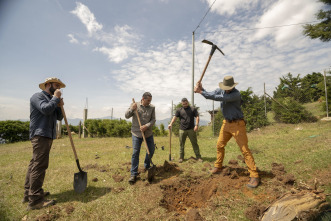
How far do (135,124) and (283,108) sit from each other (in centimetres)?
1224

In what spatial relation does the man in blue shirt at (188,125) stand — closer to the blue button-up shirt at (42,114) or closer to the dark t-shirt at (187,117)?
the dark t-shirt at (187,117)

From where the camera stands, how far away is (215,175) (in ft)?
14.1

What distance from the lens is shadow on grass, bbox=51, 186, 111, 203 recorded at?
3625 mm

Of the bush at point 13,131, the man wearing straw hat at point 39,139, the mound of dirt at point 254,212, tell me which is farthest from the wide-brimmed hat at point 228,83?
the bush at point 13,131

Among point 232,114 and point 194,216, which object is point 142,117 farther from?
point 194,216

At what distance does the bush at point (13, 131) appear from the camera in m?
15.9

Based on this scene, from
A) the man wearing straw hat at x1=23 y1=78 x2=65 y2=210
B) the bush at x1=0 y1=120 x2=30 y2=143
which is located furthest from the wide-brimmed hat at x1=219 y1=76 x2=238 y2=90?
the bush at x1=0 y1=120 x2=30 y2=143

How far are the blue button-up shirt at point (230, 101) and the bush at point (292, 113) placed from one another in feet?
35.4

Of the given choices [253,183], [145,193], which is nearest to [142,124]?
[145,193]

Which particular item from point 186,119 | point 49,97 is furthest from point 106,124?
point 49,97

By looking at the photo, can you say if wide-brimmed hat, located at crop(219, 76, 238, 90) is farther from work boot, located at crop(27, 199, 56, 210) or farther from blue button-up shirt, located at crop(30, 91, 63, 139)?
Answer: work boot, located at crop(27, 199, 56, 210)

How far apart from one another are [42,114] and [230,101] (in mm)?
3944

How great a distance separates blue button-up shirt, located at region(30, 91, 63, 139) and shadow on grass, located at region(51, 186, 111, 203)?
4.51 feet

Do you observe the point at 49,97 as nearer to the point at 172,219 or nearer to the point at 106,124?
the point at 172,219
